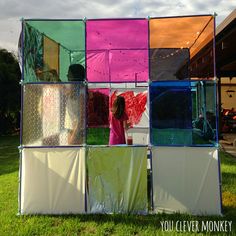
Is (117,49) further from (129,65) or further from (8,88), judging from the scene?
(8,88)

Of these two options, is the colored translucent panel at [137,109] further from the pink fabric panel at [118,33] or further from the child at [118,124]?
the child at [118,124]

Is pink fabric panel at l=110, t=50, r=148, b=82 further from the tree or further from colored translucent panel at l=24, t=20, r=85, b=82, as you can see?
the tree

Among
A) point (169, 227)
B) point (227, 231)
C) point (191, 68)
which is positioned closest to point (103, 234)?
point (169, 227)

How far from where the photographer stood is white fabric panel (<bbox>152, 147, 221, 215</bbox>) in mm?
5258

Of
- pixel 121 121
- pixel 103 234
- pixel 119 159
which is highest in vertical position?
pixel 121 121

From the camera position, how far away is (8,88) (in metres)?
19.7

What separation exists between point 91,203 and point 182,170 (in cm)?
139

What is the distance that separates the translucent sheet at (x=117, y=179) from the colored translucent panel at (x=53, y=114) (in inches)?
16.8

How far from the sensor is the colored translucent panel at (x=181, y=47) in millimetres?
5695

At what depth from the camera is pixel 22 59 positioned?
18.5 feet

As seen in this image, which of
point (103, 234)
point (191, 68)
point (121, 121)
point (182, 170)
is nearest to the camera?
point (103, 234)

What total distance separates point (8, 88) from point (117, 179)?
51.3 feet

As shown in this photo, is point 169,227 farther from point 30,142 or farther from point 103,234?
point 30,142

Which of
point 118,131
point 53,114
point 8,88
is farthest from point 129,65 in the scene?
point 8,88
